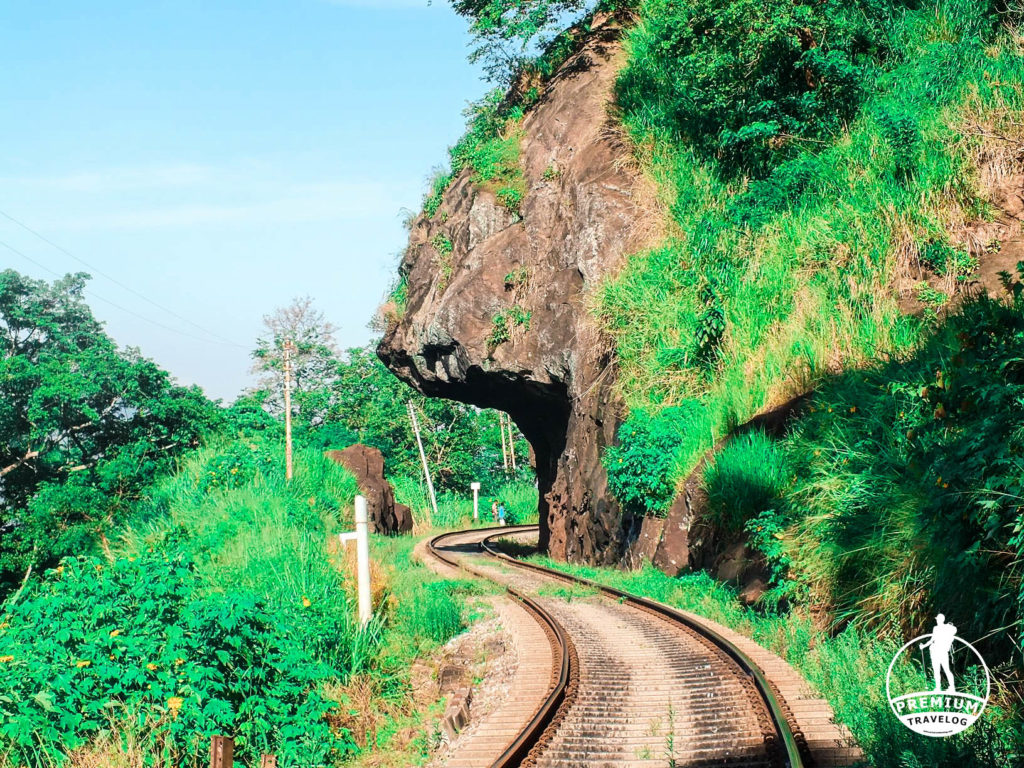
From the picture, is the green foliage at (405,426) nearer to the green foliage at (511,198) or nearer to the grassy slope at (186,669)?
the green foliage at (511,198)

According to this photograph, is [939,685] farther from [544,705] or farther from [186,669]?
[186,669]

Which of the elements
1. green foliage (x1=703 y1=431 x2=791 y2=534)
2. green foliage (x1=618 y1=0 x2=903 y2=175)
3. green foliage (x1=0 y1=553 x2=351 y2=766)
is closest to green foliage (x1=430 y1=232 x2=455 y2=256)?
green foliage (x1=618 y1=0 x2=903 y2=175)

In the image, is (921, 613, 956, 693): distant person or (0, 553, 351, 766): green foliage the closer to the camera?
(921, 613, 956, 693): distant person

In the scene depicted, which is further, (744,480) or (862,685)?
(744,480)

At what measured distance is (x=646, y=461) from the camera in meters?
17.0

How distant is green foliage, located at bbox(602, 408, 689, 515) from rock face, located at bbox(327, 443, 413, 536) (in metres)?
18.8

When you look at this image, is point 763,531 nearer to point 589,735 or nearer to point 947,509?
point 947,509

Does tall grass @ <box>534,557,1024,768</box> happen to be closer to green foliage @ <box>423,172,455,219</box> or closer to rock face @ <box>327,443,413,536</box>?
green foliage @ <box>423,172,455,219</box>

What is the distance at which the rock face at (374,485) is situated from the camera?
1412 inches

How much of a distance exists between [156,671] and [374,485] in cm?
2901

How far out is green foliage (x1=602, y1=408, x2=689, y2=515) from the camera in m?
16.8

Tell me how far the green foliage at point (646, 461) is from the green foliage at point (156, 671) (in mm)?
9276

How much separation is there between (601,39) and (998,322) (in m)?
23.0

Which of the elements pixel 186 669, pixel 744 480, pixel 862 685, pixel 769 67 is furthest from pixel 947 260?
pixel 186 669
